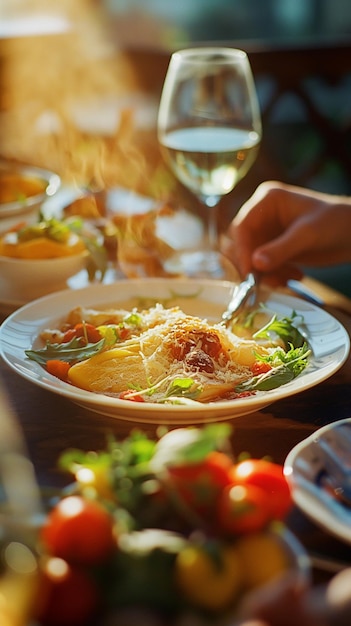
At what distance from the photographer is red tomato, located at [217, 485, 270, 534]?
2.51 feet

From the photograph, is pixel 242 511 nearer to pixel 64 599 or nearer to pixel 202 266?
pixel 64 599

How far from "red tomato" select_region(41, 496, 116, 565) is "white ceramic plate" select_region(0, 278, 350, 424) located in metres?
0.38

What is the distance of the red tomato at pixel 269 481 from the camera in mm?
809

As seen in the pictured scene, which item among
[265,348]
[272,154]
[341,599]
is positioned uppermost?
[341,599]

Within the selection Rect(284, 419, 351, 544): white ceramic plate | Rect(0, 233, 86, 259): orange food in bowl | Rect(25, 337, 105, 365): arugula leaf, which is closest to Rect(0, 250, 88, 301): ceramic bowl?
Rect(0, 233, 86, 259): orange food in bowl

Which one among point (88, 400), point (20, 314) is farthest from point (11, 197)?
point (88, 400)

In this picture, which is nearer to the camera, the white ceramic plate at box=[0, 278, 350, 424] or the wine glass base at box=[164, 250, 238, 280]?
the white ceramic plate at box=[0, 278, 350, 424]

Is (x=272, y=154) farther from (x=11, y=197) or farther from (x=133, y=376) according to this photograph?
(x=133, y=376)

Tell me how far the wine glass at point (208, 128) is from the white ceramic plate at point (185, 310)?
0.20m

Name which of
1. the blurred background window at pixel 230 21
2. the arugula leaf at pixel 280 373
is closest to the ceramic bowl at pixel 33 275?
the arugula leaf at pixel 280 373

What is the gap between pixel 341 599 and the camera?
0.71 m

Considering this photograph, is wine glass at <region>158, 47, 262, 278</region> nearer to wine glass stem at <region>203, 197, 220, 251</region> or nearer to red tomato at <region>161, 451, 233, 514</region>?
wine glass stem at <region>203, 197, 220, 251</region>

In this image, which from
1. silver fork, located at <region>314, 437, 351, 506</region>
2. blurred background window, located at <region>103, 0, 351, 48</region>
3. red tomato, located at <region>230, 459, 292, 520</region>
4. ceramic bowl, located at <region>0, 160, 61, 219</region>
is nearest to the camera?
red tomato, located at <region>230, 459, 292, 520</region>

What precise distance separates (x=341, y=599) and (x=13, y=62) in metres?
4.29
